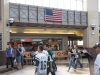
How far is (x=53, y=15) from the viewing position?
16984mm

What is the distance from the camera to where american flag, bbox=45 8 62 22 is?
54.6 ft

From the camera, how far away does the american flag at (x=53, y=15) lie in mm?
16644

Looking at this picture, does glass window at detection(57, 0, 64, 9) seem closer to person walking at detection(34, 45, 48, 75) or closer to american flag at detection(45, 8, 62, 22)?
american flag at detection(45, 8, 62, 22)

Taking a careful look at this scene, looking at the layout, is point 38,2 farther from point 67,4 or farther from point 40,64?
point 40,64

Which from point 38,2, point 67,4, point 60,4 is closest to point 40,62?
point 38,2

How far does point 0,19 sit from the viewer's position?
13.5 meters

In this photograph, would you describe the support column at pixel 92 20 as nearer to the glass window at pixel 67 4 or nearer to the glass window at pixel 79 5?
the glass window at pixel 79 5

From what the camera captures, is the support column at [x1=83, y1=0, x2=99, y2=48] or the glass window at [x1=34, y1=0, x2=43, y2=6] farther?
the support column at [x1=83, y1=0, x2=99, y2=48]

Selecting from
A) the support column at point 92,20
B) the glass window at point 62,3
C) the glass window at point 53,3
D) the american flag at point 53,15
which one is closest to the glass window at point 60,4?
the glass window at point 62,3

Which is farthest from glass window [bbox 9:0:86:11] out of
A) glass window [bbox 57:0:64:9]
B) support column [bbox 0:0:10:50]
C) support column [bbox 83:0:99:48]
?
support column [bbox 0:0:10:50]

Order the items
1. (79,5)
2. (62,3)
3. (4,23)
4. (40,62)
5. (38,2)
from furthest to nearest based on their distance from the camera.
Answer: (79,5) < (62,3) < (38,2) < (4,23) < (40,62)

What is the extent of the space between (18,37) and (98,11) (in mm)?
8676

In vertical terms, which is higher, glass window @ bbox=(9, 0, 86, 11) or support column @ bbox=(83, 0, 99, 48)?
glass window @ bbox=(9, 0, 86, 11)

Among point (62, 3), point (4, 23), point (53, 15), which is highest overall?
point (62, 3)
